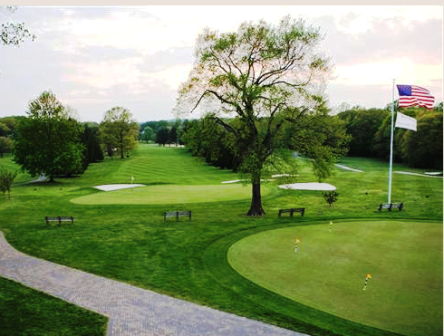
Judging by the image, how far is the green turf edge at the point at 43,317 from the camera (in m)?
11.8

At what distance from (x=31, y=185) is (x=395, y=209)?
4109 cm

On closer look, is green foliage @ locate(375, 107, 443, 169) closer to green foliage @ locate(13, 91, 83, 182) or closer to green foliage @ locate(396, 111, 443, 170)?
green foliage @ locate(396, 111, 443, 170)

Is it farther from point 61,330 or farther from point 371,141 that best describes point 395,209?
point 371,141

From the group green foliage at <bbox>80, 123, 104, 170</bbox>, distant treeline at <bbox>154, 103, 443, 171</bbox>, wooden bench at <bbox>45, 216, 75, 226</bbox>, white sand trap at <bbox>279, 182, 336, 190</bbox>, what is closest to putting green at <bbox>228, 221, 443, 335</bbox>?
distant treeline at <bbox>154, 103, 443, 171</bbox>

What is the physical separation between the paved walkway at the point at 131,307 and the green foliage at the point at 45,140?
34.2 meters

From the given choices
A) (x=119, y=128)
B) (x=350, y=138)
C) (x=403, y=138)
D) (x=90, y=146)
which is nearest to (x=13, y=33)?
(x=350, y=138)

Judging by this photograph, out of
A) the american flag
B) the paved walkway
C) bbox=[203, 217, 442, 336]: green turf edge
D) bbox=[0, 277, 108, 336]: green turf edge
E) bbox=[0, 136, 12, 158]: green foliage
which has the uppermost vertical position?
the american flag

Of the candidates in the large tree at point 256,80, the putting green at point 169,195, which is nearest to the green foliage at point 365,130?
the putting green at point 169,195

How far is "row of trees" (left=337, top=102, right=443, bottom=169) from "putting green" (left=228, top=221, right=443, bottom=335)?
45.6 m

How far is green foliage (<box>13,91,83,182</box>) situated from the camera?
162 feet

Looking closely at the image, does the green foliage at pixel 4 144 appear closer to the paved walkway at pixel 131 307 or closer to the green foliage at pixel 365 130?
the green foliage at pixel 365 130

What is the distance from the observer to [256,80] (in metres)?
27.1

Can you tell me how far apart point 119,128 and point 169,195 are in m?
55.8

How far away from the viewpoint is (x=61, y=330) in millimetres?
11875
